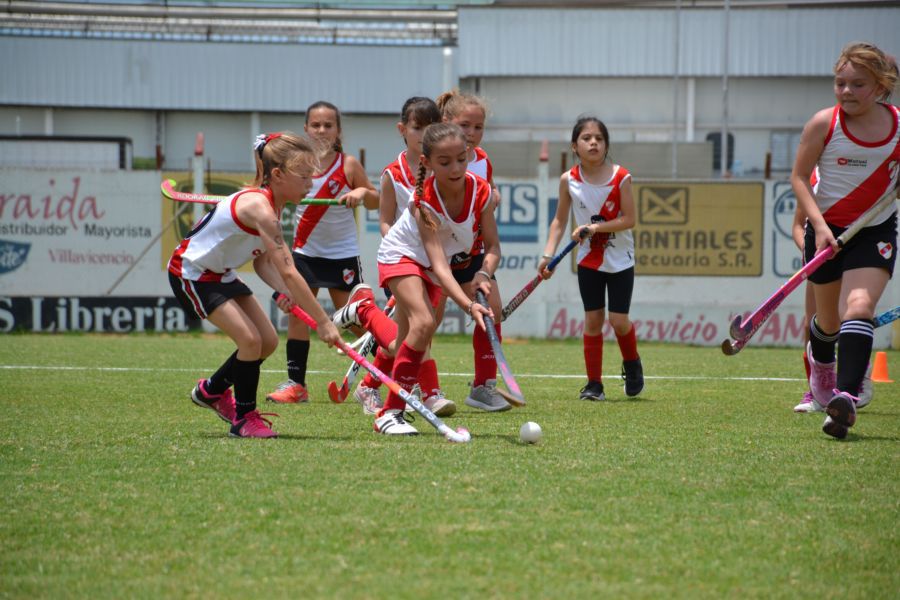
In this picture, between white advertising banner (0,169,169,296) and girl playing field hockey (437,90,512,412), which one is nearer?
girl playing field hockey (437,90,512,412)

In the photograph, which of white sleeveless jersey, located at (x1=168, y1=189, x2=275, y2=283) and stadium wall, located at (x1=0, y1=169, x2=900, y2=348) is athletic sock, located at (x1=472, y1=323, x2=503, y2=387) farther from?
stadium wall, located at (x1=0, y1=169, x2=900, y2=348)

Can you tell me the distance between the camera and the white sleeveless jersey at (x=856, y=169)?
5.17 m

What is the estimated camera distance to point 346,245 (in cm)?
708

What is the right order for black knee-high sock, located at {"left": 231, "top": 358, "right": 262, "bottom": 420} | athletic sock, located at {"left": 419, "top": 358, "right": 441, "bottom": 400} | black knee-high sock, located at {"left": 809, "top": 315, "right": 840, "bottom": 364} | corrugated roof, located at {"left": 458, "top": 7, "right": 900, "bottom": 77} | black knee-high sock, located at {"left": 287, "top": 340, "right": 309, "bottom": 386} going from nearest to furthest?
black knee-high sock, located at {"left": 231, "top": 358, "right": 262, "bottom": 420} < athletic sock, located at {"left": 419, "top": 358, "right": 441, "bottom": 400} < black knee-high sock, located at {"left": 809, "top": 315, "right": 840, "bottom": 364} < black knee-high sock, located at {"left": 287, "top": 340, "right": 309, "bottom": 386} < corrugated roof, located at {"left": 458, "top": 7, "right": 900, "bottom": 77}

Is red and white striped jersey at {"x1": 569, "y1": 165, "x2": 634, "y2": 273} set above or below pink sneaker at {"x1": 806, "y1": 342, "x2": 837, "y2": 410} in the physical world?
above

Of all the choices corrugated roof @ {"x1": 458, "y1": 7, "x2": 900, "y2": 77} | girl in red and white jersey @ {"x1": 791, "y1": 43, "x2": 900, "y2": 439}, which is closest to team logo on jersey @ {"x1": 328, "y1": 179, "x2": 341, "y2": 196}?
girl in red and white jersey @ {"x1": 791, "y1": 43, "x2": 900, "y2": 439}

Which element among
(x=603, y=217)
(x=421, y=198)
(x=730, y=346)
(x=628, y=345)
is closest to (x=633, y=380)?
(x=628, y=345)

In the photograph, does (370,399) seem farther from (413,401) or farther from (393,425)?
(413,401)

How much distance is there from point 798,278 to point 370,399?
2.24 meters

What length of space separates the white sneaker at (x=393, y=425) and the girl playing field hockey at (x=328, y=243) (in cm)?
181

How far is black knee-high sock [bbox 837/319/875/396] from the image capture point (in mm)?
4910

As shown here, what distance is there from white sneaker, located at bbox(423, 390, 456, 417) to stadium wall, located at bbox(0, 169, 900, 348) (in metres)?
8.06

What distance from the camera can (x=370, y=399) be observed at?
19.5 feet

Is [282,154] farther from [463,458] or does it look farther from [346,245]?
Result: [346,245]
